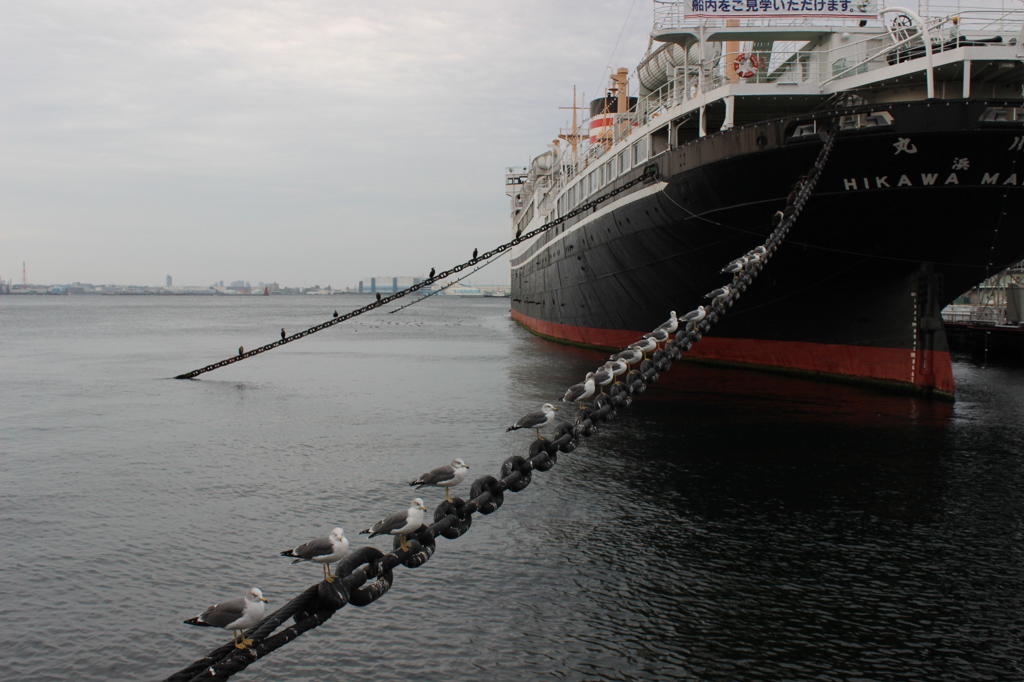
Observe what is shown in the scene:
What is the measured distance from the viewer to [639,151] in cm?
2917

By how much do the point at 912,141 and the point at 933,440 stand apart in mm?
7629

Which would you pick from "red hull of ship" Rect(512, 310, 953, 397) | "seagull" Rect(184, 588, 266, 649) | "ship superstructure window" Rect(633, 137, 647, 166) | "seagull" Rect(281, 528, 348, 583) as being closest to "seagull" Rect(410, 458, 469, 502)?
"seagull" Rect(281, 528, 348, 583)

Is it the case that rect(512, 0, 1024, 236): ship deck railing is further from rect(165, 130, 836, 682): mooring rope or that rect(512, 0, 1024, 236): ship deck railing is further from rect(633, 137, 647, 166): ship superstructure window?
rect(165, 130, 836, 682): mooring rope

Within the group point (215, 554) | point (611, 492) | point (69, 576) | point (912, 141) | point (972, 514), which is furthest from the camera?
point (912, 141)

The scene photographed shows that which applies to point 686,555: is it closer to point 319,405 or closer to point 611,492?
point 611,492

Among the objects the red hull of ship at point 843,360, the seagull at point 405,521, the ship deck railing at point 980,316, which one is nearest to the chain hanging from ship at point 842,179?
the red hull of ship at point 843,360

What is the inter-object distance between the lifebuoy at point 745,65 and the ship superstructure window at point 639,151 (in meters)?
4.82

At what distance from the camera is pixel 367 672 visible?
8375 millimetres

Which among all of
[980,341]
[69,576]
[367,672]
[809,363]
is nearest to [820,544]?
[367,672]

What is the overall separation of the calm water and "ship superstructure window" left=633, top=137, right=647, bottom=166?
912 cm

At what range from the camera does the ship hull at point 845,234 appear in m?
20.3

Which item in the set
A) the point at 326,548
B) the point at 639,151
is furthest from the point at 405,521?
the point at 639,151

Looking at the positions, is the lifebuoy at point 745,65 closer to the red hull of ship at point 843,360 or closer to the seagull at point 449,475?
the red hull of ship at point 843,360

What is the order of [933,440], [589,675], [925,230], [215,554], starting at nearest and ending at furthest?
[589,675] → [215,554] → [933,440] → [925,230]
